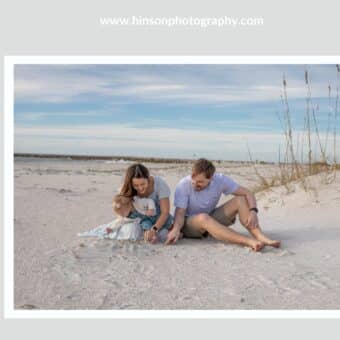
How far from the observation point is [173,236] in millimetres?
3920

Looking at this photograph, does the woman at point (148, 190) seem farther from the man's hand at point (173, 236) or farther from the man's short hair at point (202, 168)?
the man's short hair at point (202, 168)

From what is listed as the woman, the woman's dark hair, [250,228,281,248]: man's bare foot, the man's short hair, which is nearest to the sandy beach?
[250,228,281,248]: man's bare foot

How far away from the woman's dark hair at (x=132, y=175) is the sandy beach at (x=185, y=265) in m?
0.38

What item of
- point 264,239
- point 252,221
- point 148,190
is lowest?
point 264,239

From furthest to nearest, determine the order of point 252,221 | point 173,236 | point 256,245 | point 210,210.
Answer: point 210,210 < point 252,221 < point 173,236 < point 256,245

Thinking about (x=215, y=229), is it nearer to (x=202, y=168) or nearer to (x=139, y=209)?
Answer: (x=202, y=168)

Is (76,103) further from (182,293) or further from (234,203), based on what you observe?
(182,293)

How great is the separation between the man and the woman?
102mm

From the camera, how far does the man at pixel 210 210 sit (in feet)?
12.8

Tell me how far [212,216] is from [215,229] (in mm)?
268

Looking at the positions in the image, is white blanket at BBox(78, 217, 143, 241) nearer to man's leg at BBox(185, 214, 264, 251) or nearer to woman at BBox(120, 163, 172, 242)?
woman at BBox(120, 163, 172, 242)

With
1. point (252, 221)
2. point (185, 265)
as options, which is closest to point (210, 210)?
point (252, 221)

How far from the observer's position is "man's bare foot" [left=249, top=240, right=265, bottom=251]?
12.4 feet

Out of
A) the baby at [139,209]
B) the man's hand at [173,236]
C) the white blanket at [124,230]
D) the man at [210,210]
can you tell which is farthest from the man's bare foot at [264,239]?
the white blanket at [124,230]
